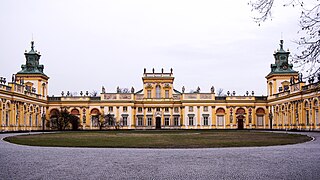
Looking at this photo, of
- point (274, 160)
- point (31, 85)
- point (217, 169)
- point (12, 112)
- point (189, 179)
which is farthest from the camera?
point (31, 85)

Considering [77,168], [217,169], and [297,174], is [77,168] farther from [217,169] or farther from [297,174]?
[297,174]

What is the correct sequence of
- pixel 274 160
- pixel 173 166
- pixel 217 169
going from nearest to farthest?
pixel 217 169
pixel 173 166
pixel 274 160

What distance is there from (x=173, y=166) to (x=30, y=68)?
6425 cm

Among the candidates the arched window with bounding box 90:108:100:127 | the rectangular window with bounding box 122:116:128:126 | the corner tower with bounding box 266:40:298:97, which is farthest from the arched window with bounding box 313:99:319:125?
the arched window with bounding box 90:108:100:127

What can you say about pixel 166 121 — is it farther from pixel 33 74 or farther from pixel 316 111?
pixel 316 111

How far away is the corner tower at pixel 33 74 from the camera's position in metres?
72.5

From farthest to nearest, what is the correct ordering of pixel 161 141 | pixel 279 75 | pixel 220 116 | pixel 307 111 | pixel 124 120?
pixel 220 116 < pixel 124 120 < pixel 279 75 < pixel 307 111 < pixel 161 141

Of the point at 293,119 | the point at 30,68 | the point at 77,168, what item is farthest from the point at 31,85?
the point at 77,168

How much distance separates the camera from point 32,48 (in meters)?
75.2

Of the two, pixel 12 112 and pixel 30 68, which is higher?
pixel 30 68

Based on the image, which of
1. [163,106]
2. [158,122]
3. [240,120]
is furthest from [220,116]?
[158,122]

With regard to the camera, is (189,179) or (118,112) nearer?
(189,179)

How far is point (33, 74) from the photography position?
7250cm

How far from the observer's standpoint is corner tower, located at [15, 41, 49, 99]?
7250cm
